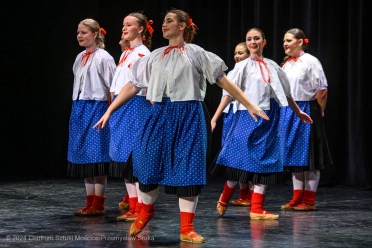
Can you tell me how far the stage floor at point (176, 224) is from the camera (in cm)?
383

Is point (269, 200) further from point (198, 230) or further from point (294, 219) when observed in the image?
point (198, 230)

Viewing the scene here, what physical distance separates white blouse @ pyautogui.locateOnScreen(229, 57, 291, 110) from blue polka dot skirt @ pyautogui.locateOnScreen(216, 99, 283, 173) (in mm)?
87

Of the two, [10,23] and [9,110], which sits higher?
[10,23]

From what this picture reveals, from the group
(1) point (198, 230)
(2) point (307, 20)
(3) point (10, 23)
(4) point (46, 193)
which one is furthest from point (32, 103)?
(1) point (198, 230)

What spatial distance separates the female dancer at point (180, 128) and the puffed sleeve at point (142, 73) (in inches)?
2.5

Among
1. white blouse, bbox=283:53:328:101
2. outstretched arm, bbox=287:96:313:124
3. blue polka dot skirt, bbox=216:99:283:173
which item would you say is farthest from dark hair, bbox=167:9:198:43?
white blouse, bbox=283:53:328:101

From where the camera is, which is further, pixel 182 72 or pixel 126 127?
pixel 126 127

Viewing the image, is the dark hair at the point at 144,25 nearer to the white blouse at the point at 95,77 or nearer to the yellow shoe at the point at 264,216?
the white blouse at the point at 95,77

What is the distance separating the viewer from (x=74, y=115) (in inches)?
190

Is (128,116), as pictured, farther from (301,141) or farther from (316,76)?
(316,76)

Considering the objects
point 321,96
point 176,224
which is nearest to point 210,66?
point 176,224

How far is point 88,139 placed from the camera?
4797 millimetres

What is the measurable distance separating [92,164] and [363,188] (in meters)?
3.16

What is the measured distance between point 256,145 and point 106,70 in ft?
3.79
